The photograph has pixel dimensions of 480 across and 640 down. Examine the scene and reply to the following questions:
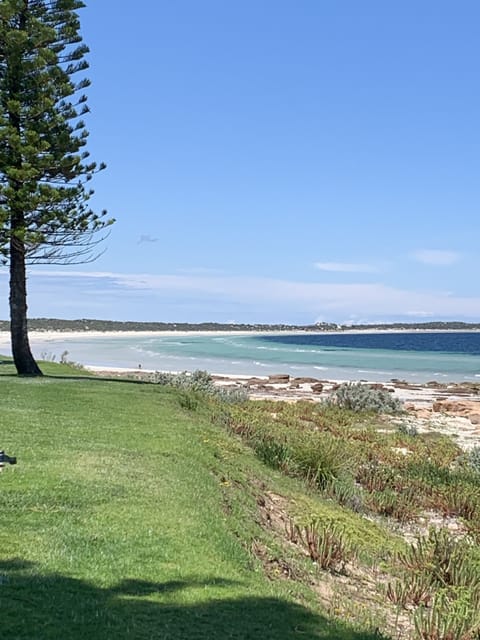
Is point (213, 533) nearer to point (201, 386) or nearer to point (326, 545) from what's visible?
point (326, 545)

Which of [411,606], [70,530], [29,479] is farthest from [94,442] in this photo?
[411,606]

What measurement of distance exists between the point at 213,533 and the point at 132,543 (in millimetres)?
818

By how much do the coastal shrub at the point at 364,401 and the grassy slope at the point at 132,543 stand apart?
13.0m

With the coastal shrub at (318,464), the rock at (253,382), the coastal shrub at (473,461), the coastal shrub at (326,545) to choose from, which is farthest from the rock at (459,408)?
the coastal shrub at (326,545)

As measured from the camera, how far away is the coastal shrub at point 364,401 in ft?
76.2

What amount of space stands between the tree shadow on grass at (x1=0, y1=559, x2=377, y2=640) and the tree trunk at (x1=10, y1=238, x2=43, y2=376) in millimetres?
14474

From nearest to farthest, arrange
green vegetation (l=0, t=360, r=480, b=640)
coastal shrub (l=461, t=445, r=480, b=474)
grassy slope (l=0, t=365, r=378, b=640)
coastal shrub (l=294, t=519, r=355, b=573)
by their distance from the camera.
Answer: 1. grassy slope (l=0, t=365, r=378, b=640)
2. green vegetation (l=0, t=360, r=480, b=640)
3. coastal shrub (l=294, t=519, r=355, b=573)
4. coastal shrub (l=461, t=445, r=480, b=474)

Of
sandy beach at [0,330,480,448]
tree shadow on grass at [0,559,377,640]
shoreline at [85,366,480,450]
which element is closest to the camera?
tree shadow on grass at [0,559,377,640]

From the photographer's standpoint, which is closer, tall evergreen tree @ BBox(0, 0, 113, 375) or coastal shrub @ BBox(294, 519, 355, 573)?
coastal shrub @ BBox(294, 519, 355, 573)

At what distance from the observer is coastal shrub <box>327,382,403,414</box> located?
23.2 meters

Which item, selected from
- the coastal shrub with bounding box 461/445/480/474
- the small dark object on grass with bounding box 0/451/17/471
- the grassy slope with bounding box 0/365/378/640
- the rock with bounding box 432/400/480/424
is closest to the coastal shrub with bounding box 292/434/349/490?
the grassy slope with bounding box 0/365/378/640

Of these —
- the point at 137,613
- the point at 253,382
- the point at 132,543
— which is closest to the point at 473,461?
the point at 132,543

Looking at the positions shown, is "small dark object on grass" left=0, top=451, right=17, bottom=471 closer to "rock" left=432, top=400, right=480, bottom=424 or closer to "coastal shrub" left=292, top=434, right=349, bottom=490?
"coastal shrub" left=292, top=434, right=349, bottom=490

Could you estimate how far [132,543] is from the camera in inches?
228
